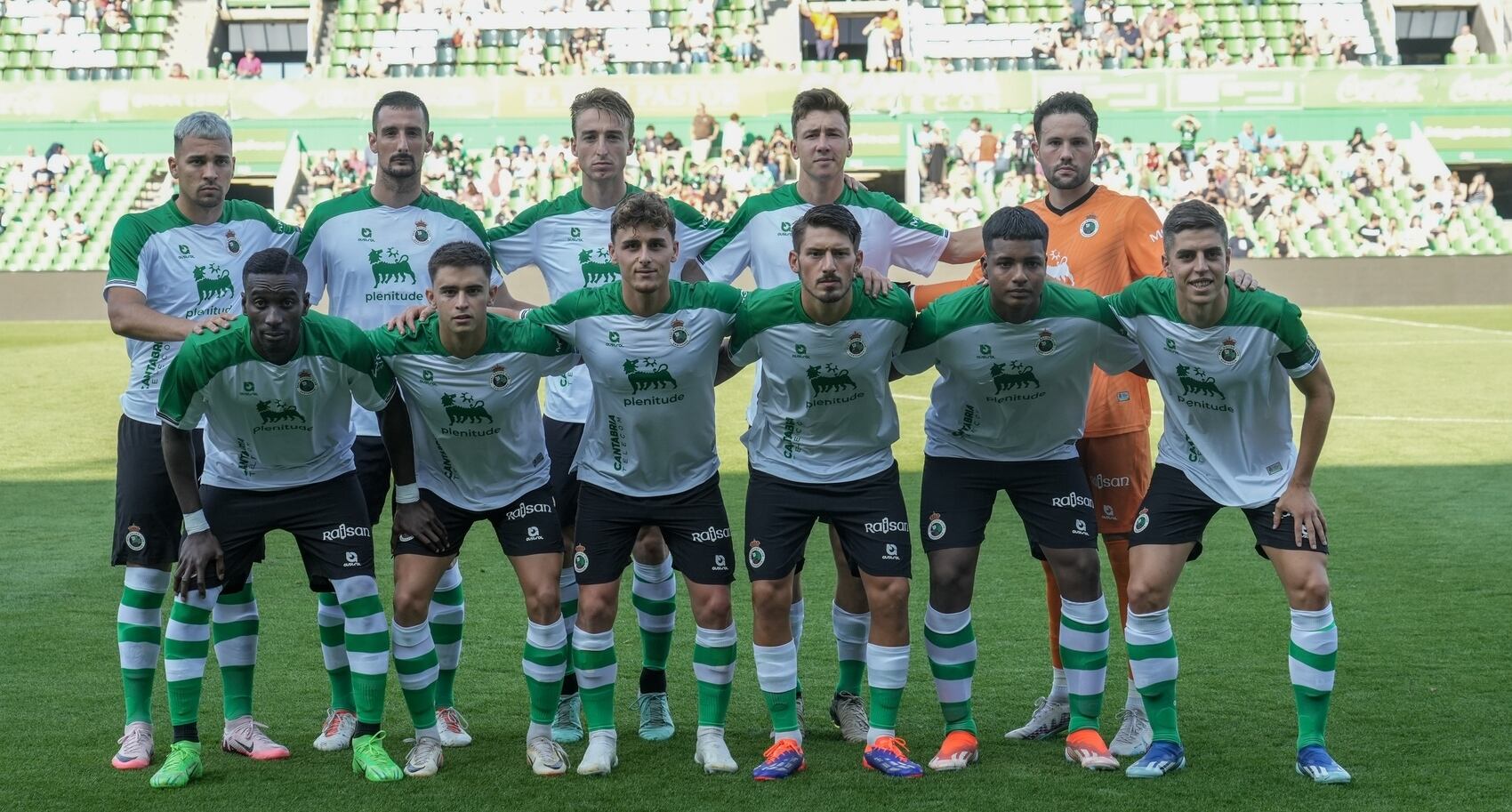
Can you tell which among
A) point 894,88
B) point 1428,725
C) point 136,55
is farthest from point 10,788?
point 136,55

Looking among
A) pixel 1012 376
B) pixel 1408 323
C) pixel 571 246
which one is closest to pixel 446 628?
pixel 571 246

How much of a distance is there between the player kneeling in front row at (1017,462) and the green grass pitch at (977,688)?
12.6 inches

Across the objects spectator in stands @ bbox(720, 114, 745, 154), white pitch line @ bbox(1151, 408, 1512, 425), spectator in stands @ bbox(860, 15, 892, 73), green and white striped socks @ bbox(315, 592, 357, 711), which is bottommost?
white pitch line @ bbox(1151, 408, 1512, 425)

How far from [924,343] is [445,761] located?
223 cm

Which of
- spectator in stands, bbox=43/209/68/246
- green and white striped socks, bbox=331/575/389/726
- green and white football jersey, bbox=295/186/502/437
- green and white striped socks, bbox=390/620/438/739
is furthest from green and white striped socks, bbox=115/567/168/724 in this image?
spectator in stands, bbox=43/209/68/246

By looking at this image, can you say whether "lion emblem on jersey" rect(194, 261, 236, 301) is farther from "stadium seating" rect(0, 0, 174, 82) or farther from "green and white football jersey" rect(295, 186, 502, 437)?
"stadium seating" rect(0, 0, 174, 82)

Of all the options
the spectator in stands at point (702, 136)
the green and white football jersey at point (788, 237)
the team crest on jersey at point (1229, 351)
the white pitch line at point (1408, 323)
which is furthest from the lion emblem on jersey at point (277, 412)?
the spectator in stands at point (702, 136)

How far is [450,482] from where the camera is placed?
538 cm

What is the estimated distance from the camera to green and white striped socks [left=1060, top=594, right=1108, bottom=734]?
17.2 feet

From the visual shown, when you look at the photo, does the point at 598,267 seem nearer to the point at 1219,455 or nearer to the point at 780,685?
the point at 780,685

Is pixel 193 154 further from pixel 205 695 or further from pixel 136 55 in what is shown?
pixel 136 55

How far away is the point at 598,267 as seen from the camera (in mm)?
6031

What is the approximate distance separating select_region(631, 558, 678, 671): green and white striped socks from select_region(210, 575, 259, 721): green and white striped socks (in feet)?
4.66

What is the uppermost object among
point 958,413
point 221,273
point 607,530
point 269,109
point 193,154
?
point 269,109
